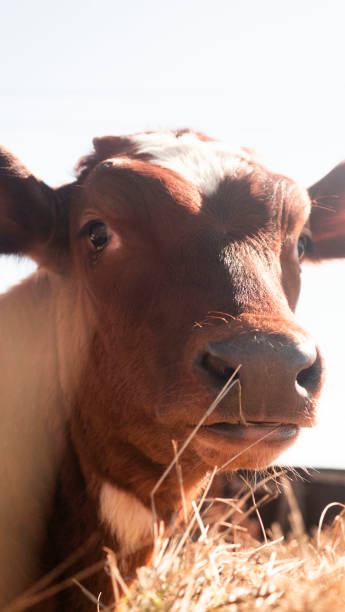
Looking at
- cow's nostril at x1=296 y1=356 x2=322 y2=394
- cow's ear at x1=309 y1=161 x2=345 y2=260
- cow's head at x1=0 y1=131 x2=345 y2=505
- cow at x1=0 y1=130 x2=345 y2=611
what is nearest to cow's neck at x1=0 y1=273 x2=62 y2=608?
cow at x1=0 y1=130 x2=345 y2=611

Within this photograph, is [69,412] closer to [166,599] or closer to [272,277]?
[272,277]

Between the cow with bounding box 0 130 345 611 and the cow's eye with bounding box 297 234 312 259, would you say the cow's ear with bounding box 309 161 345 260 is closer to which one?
the cow's eye with bounding box 297 234 312 259

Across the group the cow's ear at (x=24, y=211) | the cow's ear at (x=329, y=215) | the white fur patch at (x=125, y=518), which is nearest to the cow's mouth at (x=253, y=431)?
the white fur patch at (x=125, y=518)

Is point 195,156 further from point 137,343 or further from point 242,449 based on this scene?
point 242,449

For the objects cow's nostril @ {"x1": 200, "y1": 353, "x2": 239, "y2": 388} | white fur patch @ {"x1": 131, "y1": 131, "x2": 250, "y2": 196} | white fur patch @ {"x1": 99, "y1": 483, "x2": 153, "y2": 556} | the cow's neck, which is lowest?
white fur patch @ {"x1": 99, "y1": 483, "x2": 153, "y2": 556}

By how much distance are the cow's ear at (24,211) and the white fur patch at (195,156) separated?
1.98 feet

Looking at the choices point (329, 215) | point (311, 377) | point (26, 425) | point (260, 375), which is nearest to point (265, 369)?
point (260, 375)

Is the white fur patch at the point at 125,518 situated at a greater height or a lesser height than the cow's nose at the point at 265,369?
lesser

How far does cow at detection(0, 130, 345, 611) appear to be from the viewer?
2557 millimetres

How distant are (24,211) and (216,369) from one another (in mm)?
1708

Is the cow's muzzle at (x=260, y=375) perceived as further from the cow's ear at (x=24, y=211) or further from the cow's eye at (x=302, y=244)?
the cow's ear at (x=24, y=211)

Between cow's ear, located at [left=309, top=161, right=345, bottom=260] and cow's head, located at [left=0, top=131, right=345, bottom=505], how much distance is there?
2.61 ft

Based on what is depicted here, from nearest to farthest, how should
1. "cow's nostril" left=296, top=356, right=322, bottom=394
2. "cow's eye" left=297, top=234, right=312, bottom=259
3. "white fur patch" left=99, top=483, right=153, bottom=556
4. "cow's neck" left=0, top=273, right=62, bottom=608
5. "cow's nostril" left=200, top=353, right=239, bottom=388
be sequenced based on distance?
"cow's nostril" left=200, top=353, right=239, bottom=388, "cow's nostril" left=296, top=356, right=322, bottom=394, "cow's neck" left=0, top=273, right=62, bottom=608, "white fur patch" left=99, top=483, right=153, bottom=556, "cow's eye" left=297, top=234, right=312, bottom=259

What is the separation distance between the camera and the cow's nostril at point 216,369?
98.0 inches
